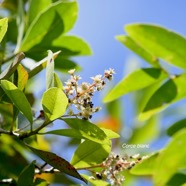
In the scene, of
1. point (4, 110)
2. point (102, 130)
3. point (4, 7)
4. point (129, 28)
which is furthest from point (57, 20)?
point (102, 130)

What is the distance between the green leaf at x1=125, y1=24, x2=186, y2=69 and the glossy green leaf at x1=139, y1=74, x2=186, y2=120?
0.21 feet

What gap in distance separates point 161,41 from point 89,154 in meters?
0.65

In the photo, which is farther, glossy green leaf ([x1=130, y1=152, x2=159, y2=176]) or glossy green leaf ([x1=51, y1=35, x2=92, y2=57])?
glossy green leaf ([x1=51, y1=35, x2=92, y2=57])

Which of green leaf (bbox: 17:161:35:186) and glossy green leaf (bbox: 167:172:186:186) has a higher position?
green leaf (bbox: 17:161:35:186)

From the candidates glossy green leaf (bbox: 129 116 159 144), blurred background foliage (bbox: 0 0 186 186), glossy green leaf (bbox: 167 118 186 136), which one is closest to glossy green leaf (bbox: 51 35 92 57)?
blurred background foliage (bbox: 0 0 186 186)

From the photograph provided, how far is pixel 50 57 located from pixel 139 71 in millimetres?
736

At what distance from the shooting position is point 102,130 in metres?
1.25

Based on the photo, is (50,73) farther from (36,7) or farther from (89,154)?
(36,7)

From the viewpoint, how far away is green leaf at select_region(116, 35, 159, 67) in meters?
1.96

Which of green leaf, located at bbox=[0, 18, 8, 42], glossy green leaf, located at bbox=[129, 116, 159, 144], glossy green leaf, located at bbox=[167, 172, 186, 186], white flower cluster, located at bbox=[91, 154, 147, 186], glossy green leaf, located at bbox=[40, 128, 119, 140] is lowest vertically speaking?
glossy green leaf, located at bbox=[129, 116, 159, 144]

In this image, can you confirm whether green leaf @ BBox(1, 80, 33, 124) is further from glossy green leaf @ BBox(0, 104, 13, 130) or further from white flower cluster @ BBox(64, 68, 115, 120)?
glossy green leaf @ BBox(0, 104, 13, 130)

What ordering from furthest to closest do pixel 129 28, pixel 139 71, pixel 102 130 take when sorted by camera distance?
pixel 139 71, pixel 129 28, pixel 102 130

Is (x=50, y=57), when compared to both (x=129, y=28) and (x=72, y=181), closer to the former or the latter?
(x=129, y=28)

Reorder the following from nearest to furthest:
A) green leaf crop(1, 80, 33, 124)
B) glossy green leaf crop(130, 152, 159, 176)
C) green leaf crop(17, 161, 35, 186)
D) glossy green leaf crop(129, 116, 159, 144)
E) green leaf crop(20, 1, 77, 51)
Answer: green leaf crop(1, 80, 33, 124)
green leaf crop(17, 161, 35, 186)
glossy green leaf crop(130, 152, 159, 176)
green leaf crop(20, 1, 77, 51)
glossy green leaf crop(129, 116, 159, 144)
